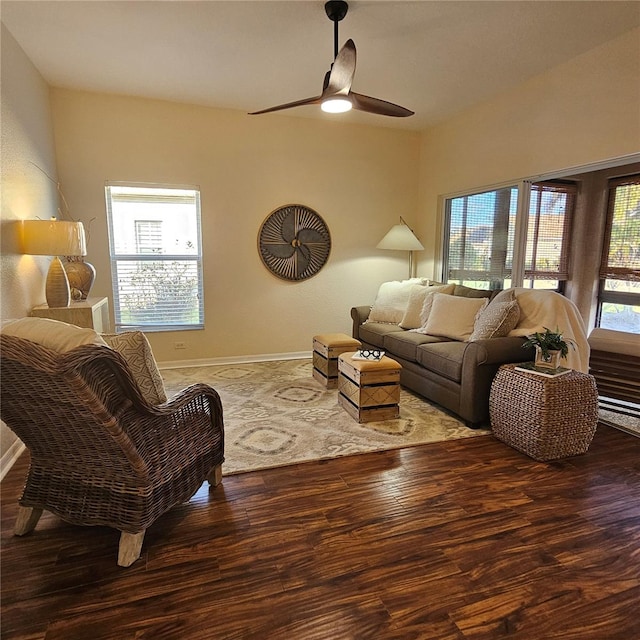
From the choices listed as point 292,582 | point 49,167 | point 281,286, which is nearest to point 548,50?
point 281,286

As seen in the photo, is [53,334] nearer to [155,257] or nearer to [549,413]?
[549,413]

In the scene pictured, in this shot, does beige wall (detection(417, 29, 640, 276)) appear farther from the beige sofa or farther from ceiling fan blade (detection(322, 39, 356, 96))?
ceiling fan blade (detection(322, 39, 356, 96))

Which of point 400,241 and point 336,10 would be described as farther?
point 400,241

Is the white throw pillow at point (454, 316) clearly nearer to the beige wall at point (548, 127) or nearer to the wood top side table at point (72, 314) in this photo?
the beige wall at point (548, 127)

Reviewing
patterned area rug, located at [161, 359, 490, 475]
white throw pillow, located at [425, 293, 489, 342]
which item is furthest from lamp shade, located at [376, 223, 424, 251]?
patterned area rug, located at [161, 359, 490, 475]

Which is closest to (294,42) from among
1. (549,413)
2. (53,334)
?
(53,334)

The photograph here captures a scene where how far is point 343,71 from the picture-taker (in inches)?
98.3

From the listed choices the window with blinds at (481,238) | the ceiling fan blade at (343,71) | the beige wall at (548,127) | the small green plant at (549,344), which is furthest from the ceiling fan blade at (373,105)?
the small green plant at (549,344)

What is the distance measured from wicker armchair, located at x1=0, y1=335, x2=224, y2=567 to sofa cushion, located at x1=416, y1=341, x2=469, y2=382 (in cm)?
195

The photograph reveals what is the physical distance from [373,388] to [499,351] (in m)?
0.96

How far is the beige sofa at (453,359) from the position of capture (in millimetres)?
2986

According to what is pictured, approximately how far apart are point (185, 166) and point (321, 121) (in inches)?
67.5

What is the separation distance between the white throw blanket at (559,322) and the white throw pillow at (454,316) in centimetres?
47

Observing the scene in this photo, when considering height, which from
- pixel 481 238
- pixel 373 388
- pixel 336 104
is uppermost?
pixel 336 104
